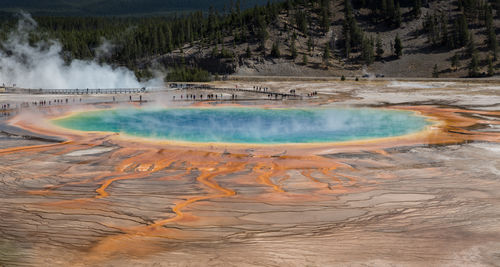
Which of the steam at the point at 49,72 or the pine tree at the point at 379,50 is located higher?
the pine tree at the point at 379,50

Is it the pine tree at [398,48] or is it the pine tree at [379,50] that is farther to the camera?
the pine tree at [379,50]

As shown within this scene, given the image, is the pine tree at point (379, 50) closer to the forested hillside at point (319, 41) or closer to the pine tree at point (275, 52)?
the forested hillside at point (319, 41)

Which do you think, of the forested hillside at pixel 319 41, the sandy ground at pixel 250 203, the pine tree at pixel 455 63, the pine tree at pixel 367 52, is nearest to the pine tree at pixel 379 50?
the forested hillside at pixel 319 41

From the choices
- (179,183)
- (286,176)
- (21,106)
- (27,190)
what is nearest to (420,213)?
(286,176)

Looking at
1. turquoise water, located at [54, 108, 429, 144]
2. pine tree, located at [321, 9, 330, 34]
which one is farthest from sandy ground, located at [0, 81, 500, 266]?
pine tree, located at [321, 9, 330, 34]

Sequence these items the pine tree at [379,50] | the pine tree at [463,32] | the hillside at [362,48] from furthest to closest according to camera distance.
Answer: the pine tree at [379,50] → the pine tree at [463,32] → the hillside at [362,48]

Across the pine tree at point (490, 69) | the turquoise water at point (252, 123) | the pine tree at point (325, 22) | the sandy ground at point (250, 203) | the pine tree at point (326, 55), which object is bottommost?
the sandy ground at point (250, 203)
